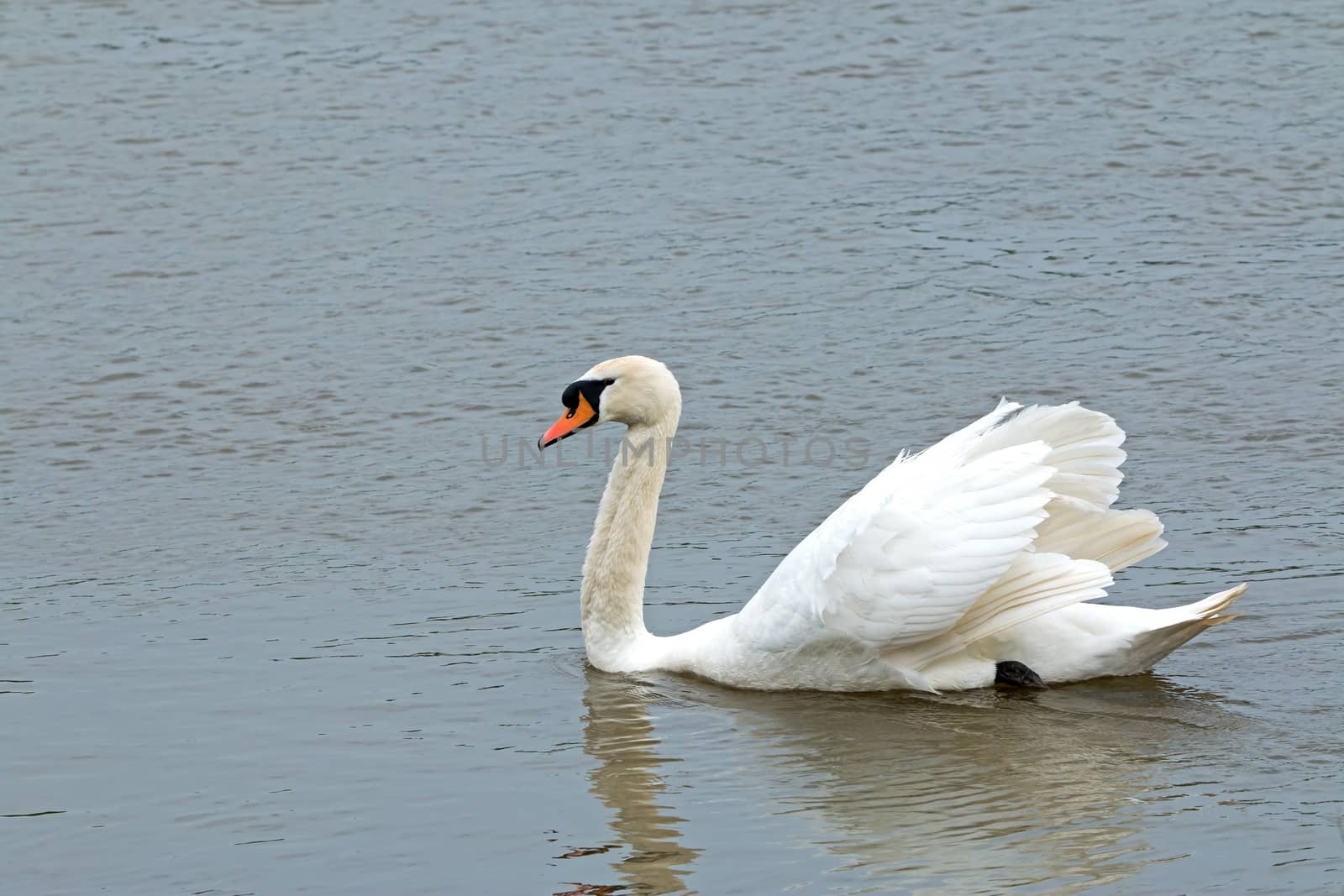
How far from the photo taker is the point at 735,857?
5.76m

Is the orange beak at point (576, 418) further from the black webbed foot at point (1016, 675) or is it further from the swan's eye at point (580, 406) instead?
the black webbed foot at point (1016, 675)

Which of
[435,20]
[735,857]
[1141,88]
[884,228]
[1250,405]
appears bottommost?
[735,857]

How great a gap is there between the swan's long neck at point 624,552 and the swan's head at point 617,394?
0.33ft

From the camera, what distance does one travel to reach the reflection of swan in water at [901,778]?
5.63 meters

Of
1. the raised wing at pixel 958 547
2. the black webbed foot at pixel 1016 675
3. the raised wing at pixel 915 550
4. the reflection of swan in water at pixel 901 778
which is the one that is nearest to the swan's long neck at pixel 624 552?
the reflection of swan in water at pixel 901 778

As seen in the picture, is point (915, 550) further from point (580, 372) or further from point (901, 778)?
point (580, 372)

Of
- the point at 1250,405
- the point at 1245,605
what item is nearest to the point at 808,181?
the point at 1250,405

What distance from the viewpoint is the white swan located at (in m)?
6.88

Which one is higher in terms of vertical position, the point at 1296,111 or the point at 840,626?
the point at 1296,111

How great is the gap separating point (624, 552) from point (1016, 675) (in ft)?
5.28

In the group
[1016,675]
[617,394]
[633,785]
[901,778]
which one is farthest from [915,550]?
[617,394]

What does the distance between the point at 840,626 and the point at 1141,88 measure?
964cm

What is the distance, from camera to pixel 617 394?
771 centimetres

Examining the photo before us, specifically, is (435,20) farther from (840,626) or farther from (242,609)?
(840,626)
